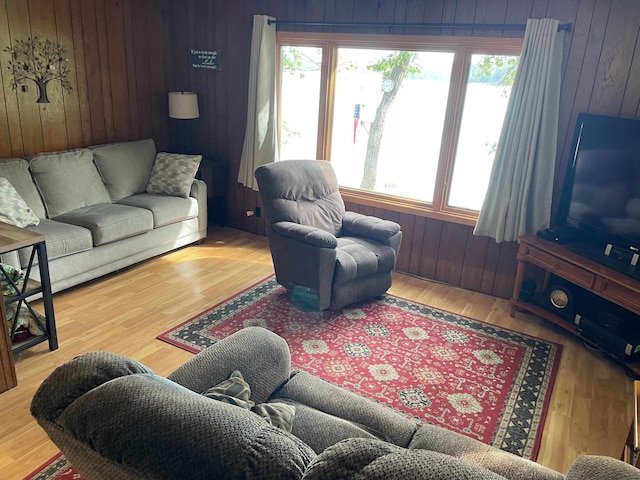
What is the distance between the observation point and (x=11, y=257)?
10.1ft

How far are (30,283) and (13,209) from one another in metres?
0.80

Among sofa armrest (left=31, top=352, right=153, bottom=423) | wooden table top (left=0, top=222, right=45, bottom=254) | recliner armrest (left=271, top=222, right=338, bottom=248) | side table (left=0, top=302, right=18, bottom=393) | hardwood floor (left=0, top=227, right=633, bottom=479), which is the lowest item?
hardwood floor (left=0, top=227, right=633, bottom=479)

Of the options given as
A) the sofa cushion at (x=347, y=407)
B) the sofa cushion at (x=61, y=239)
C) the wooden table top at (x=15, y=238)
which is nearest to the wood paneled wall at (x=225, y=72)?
the sofa cushion at (x=61, y=239)

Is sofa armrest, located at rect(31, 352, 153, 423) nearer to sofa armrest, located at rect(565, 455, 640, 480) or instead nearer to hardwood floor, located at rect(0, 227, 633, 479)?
sofa armrest, located at rect(565, 455, 640, 480)

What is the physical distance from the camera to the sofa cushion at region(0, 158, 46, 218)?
141 inches

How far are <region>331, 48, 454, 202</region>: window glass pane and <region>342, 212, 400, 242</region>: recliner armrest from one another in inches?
22.8

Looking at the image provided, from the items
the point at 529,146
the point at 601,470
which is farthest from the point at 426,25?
the point at 601,470

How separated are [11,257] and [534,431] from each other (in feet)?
10.4

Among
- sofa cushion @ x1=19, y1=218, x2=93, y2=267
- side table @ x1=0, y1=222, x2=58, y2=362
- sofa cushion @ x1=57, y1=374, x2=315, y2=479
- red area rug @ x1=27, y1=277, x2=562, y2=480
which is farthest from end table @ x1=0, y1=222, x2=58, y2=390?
sofa cushion @ x1=57, y1=374, x2=315, y2=479

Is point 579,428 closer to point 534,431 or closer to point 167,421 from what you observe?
point 534,431

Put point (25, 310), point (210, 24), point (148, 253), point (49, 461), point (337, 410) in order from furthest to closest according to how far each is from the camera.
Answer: point (210, 24), point (148, 253), point (25, 310), point (49, 461), point (337, 410)

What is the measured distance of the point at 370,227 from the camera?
3.74 meters

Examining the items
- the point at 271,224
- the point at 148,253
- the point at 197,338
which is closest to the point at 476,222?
the point at 271,224

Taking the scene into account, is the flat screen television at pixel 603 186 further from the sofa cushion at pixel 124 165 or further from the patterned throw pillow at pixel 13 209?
the patterned throw pillow at pixel 13 209
